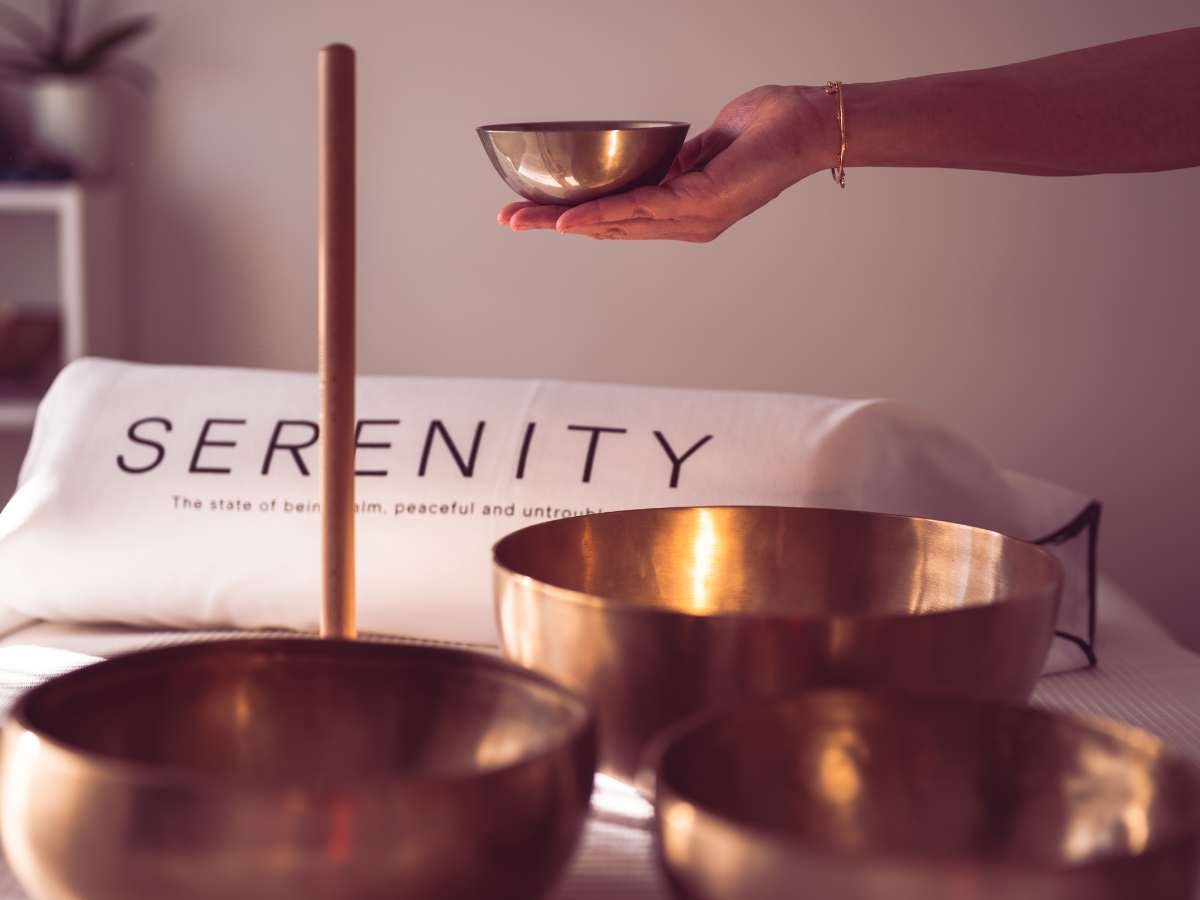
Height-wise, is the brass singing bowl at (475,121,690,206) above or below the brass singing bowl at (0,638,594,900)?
above

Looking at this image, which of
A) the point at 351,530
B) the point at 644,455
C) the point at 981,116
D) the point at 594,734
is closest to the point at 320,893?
the point at 594,734

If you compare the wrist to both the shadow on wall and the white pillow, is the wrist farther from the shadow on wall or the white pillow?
the shadow on wall

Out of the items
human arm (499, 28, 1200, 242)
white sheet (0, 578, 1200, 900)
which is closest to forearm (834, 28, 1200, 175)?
human arm (499, 28, 1200, 242)

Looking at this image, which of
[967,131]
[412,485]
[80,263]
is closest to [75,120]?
[80,263]

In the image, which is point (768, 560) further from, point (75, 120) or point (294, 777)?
point (75, 120)

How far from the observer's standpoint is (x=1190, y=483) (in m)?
1.73

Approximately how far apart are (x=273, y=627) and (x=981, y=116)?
0.66 meters

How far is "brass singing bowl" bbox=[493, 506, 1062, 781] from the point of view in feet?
1.23

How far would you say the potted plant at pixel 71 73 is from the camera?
1766mm

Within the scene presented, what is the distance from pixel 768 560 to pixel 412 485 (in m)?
0.36

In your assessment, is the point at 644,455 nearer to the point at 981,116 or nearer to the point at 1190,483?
the point at 981,116

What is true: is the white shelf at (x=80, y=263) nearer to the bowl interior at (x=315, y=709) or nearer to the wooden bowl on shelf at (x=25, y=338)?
the wooden bowl on shelf at (x=25, y=338)

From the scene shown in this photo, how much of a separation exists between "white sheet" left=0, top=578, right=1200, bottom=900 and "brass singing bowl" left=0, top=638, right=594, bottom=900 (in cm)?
5

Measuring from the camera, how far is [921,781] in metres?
0.37
